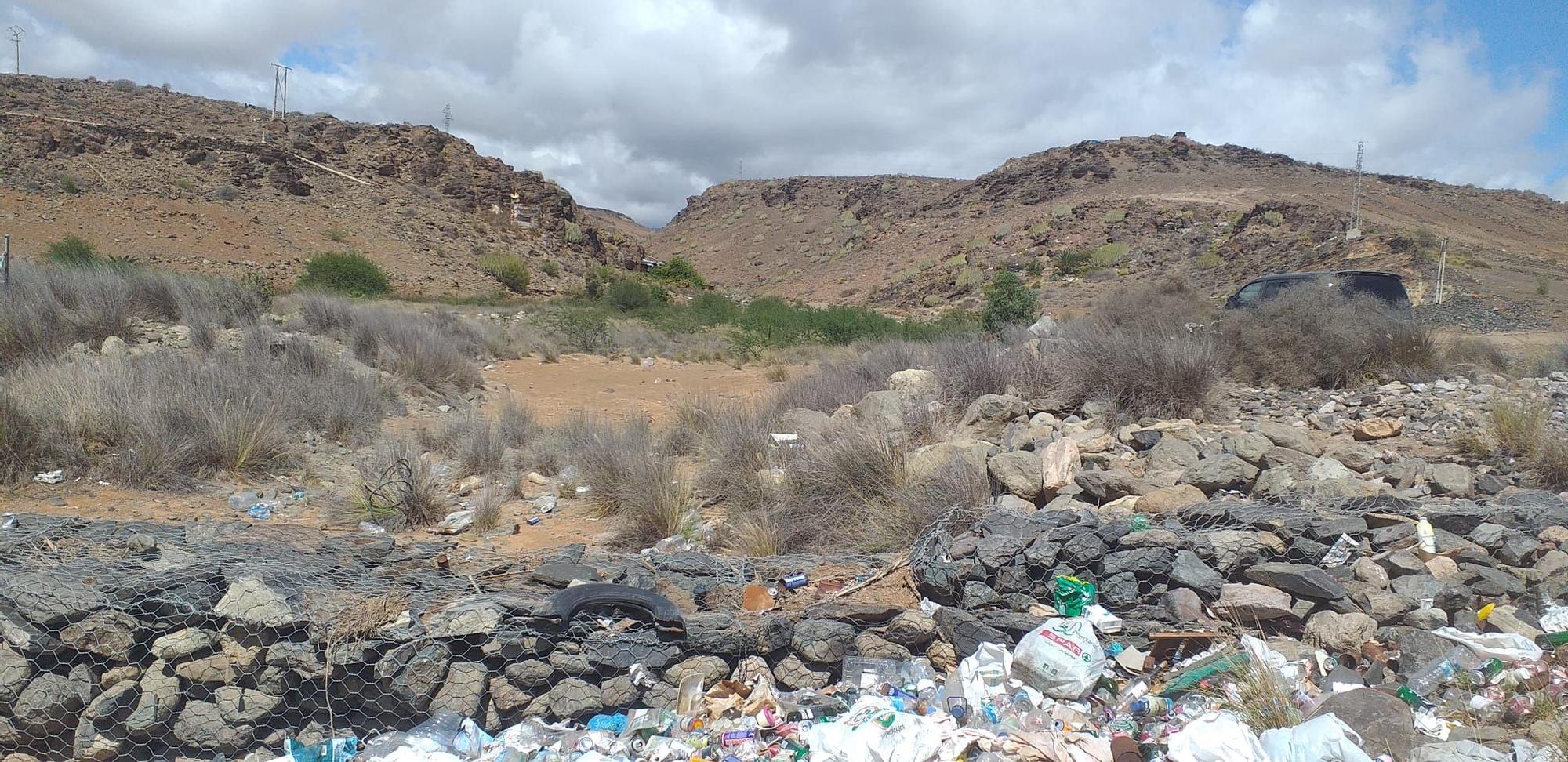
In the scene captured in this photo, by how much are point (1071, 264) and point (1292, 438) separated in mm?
33330

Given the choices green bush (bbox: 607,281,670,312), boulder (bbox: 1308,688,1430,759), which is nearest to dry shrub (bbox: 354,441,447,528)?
boulder (bbox: 1308,688,1430,759)

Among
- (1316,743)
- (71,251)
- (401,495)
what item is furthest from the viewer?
(71,251)

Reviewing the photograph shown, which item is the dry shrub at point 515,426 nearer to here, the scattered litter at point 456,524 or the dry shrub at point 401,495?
the dry shrub at point 401,495

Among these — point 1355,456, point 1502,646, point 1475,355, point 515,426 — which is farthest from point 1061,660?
point 1475,355

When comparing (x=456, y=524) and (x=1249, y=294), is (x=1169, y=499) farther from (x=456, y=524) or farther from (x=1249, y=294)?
(x=1249, y=294)

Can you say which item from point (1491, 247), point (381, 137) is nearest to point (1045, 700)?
point (1491, 247)

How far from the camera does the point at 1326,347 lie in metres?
10.2

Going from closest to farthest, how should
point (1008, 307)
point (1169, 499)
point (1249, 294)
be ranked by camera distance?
point (1169, 499)
point (1249, 294)
point (1008, 307)

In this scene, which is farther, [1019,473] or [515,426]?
[515,426]

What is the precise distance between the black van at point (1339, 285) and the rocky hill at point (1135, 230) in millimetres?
10851

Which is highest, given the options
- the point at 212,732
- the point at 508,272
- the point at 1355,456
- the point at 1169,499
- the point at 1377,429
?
the point at 508,272

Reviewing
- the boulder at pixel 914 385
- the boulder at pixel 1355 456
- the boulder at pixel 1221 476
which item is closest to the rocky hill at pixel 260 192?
the boulder at pixel 914 385

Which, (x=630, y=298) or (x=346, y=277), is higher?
(x=346, y=277)

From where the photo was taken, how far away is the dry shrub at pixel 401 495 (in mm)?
6656
